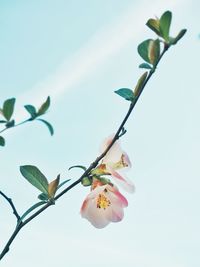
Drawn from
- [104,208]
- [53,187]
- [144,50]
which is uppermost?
[144,50]

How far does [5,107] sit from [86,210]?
36cm

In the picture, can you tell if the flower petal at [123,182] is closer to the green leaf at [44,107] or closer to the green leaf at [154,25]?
the green leaf at [44,107]

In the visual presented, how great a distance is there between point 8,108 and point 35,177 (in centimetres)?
19

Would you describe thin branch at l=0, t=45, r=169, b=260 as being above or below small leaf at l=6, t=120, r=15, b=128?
below

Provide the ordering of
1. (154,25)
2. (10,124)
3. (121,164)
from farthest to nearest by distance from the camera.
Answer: (121,164) < (154,25) < (10,124)

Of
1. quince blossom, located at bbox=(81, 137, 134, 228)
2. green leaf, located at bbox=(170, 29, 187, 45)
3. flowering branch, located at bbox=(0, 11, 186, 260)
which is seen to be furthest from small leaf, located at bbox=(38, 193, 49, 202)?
green leaf, located at bbox=(170, 29, 187, 45)

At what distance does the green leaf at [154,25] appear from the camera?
0.96m

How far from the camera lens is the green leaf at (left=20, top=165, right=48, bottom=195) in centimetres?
100

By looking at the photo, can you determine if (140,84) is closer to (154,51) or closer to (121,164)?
(154,51)

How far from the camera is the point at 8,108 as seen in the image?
906 millimetres

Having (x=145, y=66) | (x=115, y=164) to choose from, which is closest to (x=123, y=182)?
(x=115, y=164)

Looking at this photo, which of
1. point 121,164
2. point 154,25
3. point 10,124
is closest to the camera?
point 10,124

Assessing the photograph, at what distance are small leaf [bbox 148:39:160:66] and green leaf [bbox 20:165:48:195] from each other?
14.0 inches

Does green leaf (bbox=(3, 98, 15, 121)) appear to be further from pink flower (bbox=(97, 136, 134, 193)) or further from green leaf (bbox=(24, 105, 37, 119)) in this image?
pink flower (bbox=(97, 136, 134, 193))
